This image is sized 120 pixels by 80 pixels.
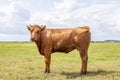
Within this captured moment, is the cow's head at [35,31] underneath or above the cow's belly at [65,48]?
above

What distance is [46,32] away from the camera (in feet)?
57.7

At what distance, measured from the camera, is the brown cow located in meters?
16.8

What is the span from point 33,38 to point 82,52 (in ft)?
7.82

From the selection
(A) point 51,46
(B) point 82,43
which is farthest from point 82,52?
(A) point 51,46

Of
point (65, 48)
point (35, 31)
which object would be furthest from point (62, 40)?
point (35, 31)

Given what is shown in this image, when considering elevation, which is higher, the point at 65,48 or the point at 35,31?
the point at 35,31

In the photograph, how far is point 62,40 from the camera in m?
17.0

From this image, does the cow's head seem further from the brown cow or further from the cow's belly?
the cow's belly

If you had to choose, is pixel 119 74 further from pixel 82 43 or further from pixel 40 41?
pixel 40 41

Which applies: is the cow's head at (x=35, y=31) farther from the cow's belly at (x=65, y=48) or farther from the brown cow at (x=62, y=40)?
the cow's belly at (x=65, y=48)

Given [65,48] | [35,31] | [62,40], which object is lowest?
[65,48]

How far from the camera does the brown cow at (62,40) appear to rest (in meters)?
16.8

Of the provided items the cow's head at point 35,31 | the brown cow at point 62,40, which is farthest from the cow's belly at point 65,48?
the cow's head at point 35,31

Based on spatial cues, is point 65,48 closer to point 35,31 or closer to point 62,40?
A: point 62,40
